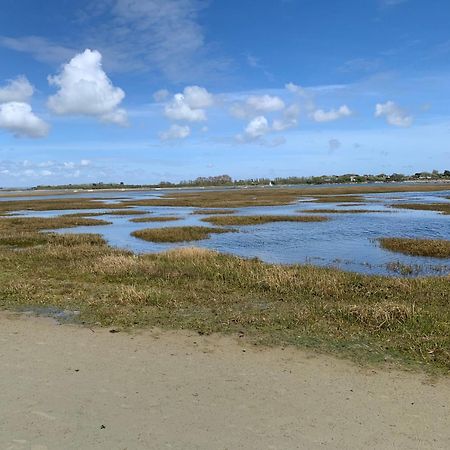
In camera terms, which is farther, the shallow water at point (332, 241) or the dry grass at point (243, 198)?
the dry grass at point (243, 198)

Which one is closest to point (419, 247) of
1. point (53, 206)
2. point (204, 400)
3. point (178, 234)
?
point (178, 234)

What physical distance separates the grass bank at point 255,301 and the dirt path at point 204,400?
124cm

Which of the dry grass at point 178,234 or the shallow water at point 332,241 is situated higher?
the dry grass at point 178,234

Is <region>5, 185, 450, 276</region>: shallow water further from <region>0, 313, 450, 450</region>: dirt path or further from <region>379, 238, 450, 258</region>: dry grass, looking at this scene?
<region>0, 313, 450, 450</region>: dirt path

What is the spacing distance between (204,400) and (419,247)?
2189cm

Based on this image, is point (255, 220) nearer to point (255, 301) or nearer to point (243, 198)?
point (255, 301)

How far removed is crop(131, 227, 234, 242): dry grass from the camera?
3300 cm

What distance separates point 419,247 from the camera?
25.8 m

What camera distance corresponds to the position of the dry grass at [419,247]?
24.6m

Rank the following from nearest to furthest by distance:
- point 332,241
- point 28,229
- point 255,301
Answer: point 255,301
point 332,241
point 28,229

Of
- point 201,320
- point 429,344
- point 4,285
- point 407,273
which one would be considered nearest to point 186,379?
point 201,320

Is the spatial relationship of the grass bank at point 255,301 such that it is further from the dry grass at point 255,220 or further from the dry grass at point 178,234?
the dry grass at point 255,220

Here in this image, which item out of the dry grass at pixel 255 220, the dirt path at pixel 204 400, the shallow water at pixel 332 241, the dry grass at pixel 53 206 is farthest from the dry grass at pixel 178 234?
the dry grass at pixel 53 206

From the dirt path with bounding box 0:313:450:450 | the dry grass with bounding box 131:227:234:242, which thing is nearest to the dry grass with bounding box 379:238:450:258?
the dry grass with bounding box 131:227:234:242
